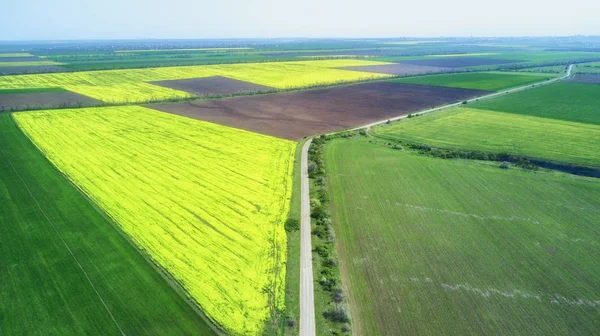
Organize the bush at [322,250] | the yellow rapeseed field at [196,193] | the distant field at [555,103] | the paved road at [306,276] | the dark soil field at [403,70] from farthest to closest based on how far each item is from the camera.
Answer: the dark soil field at [403,70]
the distant field at [555,103]
the bush at [322,250]
the yellow rapeseed field at [196,193]
the paved road at [306,276]

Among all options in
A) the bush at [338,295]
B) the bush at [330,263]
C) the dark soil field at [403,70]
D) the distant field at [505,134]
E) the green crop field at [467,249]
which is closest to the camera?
the green crop field at [467,249]

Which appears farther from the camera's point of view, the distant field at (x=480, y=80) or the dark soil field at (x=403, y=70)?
the dark soil field at (x=403, y=70)

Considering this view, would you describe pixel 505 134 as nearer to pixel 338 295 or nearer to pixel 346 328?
pixel 338 295


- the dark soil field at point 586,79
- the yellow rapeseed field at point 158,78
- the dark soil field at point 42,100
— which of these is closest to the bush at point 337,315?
the dark soil field at point 42,100

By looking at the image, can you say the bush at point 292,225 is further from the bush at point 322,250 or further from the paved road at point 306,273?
the bush at point 322,250

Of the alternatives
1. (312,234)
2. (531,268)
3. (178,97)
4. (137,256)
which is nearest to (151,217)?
(137,256)

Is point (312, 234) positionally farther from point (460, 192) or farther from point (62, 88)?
point (62, 88)

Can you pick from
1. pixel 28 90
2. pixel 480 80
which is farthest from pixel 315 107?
pixel 28 90

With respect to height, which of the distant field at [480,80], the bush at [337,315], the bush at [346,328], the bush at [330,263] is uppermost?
the distant field at [480,80]

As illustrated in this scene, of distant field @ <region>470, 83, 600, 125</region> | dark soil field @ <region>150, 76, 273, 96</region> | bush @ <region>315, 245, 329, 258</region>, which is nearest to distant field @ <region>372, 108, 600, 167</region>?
distant field @ <region>470, 83, 600, 125</region>
